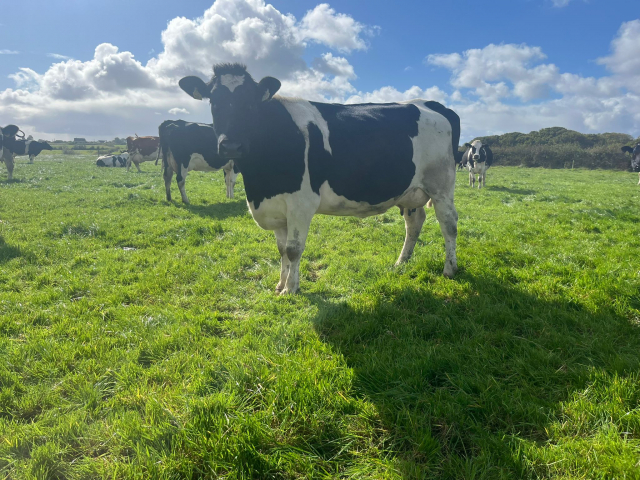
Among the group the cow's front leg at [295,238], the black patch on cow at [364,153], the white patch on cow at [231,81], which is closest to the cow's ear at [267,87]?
the white patch on cow at [231,81]

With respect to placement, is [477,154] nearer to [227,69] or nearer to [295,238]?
[295,238]

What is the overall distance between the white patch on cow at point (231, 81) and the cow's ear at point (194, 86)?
0.48 m

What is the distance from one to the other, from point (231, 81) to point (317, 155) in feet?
4.67

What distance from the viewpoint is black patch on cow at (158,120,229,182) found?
1298 centimetres

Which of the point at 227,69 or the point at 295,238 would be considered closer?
the point at 227,69

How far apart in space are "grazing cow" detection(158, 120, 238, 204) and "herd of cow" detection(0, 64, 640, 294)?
8.58m

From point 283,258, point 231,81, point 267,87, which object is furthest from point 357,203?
point 231,81

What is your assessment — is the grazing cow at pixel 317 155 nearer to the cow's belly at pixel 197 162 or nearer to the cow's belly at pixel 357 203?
the cow's belly at pixel 357 203

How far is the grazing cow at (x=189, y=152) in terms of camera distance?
13.0 meters

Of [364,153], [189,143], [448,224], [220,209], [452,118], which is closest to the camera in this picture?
[364,153]

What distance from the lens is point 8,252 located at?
632 cm

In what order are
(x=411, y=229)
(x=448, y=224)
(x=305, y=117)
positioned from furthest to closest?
(x=411, y=229) < (x=448, y=224) < (x=305, y=117)

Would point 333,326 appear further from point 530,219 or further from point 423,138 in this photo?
point 530,219

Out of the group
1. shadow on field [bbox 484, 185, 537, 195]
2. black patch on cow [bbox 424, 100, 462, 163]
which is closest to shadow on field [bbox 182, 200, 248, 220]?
black patch on cow [bbox 424, 100, 462, 163]
